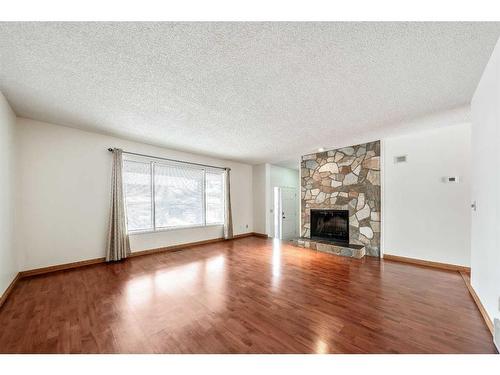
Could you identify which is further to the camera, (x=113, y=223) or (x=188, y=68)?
(x=113, y=223)

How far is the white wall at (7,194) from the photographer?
236 centimetres

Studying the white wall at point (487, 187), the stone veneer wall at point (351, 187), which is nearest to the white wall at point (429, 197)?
the stone veneer wall at point (351, 187)

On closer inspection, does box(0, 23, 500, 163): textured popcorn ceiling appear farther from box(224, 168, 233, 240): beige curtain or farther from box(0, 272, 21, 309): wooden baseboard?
box(224, 168, 233, 240): beige curtain

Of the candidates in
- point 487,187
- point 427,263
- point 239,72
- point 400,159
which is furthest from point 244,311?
point 400,159

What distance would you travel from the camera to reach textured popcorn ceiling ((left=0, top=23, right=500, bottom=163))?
145 centimetres

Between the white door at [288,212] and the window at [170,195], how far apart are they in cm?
237

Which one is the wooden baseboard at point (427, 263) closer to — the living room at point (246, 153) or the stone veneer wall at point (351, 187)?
the living room at point (246, 153)

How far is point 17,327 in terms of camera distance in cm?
183

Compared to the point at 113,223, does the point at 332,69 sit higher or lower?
higher

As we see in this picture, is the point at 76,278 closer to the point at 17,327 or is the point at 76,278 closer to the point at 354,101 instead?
the point at 17,327

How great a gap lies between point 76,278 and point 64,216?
111 cm

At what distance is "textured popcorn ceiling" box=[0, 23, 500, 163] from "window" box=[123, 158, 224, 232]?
4.36ft
